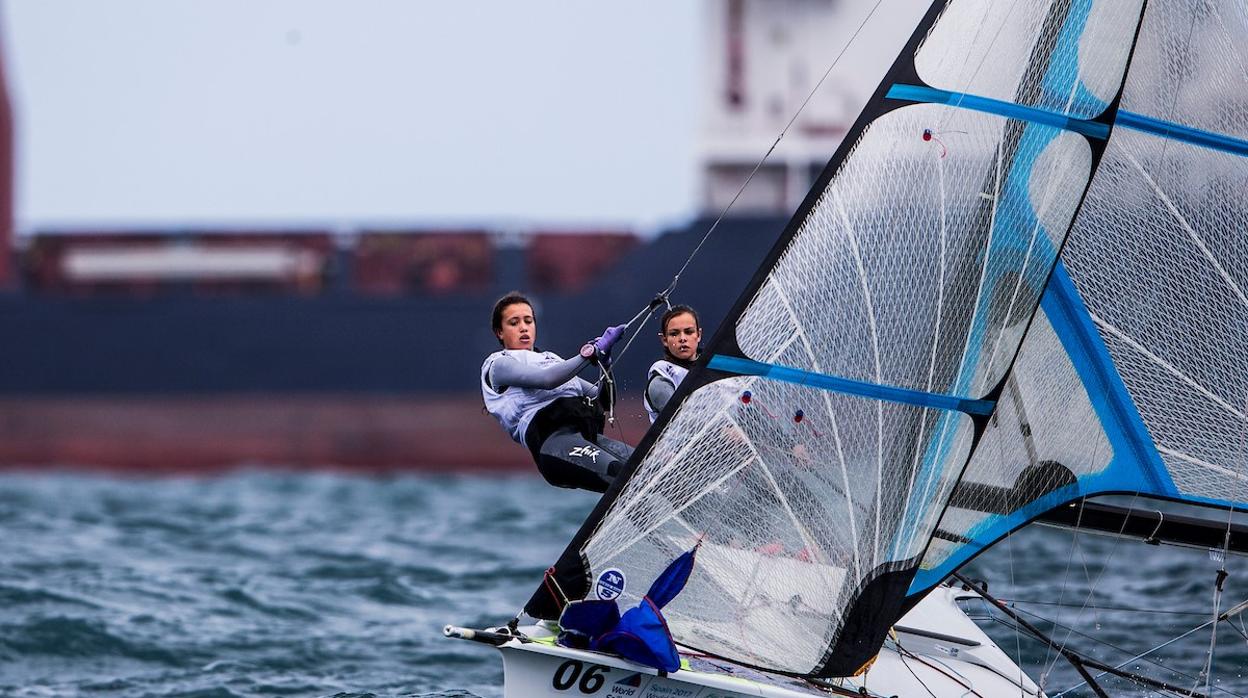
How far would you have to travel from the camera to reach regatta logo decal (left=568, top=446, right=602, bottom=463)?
6.01 meters

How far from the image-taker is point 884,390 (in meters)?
5.51

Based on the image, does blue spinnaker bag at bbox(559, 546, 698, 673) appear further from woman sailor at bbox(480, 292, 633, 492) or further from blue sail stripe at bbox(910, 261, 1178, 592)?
blue sail stripe at bbox(910, 261, 1178, 592)

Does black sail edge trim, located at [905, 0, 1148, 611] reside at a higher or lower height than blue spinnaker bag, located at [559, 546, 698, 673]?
higher

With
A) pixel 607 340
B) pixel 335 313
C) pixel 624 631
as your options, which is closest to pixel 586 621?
pixel 624 631

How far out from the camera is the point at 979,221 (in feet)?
18.6

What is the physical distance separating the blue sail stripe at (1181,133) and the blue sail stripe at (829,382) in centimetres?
138

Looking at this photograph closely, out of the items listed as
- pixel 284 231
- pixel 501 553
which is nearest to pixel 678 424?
pixel 501 553

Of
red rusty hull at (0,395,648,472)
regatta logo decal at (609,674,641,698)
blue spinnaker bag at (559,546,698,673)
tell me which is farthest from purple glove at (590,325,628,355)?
red rusty hull at (0,395,648,472)

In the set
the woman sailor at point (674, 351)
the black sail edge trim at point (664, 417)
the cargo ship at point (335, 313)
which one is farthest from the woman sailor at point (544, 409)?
the cargo ship at point (335, 313)

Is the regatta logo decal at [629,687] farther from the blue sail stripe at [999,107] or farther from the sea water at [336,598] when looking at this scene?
the blue sail stripe at [999,107]

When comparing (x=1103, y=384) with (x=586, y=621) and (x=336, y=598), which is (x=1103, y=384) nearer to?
(x=586, y=621)

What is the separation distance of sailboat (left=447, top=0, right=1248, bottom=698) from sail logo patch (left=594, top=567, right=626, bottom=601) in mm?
10

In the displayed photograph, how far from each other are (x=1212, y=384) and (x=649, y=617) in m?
2.56

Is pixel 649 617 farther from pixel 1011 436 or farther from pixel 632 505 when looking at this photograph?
pixel 1011 436
